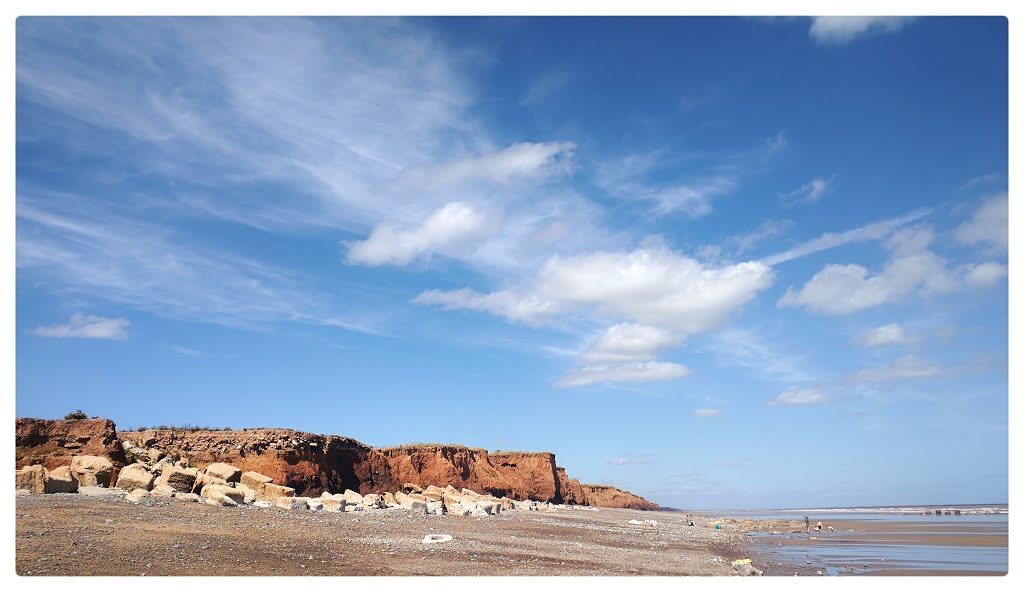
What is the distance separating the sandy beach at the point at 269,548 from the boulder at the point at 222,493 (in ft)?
2.89

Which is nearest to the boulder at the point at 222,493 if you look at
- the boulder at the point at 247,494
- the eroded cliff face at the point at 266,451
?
the boulder at the point at 247,494

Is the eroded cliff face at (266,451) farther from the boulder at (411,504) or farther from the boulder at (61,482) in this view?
the boulder at (61,482)

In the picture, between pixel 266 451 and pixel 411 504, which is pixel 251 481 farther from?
pixel 266 451

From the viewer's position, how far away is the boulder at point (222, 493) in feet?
60.3

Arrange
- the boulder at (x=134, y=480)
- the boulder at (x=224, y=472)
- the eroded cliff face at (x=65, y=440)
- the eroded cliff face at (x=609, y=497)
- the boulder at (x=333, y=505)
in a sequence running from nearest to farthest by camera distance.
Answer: the boulder at (x=134, y=480)
the eroded cliff face at (x=65, y=440)
the boulder at (x=224, y=472)
the boulder at (x=333, y=505)
the eroded cliff face at (x=609, y=497)

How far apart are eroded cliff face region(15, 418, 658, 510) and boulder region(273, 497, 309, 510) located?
21.6 feet

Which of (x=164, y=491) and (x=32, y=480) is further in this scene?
(x=164, y=491)

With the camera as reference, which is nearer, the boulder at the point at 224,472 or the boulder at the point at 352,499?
the boulder at the point at 224,472

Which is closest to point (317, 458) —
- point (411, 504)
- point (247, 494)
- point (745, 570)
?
point (411, 504)

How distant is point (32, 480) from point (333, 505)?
31.9 feet

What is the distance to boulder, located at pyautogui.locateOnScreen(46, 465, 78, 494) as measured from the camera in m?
16.8

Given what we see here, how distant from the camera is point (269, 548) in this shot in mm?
12016

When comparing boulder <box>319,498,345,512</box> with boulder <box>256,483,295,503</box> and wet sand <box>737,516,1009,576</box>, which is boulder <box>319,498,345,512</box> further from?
wet sand <box>737,516,1009,576</box>
